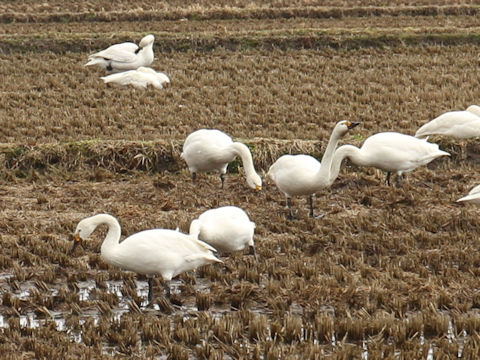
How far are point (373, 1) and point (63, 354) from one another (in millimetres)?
22026

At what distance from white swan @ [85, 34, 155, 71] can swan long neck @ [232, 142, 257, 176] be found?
28.0 feet

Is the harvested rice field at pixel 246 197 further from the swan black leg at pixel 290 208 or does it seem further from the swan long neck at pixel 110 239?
the swan long neck at pixel 110 239

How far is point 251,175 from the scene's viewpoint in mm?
9453

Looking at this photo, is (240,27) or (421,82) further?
(240,27)

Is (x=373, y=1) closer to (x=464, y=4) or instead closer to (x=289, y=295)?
(x=464, y=4)

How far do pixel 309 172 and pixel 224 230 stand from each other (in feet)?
5.95

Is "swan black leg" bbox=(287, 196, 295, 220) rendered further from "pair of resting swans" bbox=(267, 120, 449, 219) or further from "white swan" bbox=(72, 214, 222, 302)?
"white swan" bbox=(72, 214, 222, 302)

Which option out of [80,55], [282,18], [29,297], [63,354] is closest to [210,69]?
[80,55]

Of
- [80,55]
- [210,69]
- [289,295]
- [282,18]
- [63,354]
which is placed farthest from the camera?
[282,18]

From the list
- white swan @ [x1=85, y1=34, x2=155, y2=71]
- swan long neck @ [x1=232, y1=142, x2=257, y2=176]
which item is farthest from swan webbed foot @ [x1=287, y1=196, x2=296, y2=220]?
white swan @ [x1=85, y1=34, x2=155, y2=71]

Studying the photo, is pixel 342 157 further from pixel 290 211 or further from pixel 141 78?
pixel 141 78

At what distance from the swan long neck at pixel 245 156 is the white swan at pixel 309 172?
13.8 inches

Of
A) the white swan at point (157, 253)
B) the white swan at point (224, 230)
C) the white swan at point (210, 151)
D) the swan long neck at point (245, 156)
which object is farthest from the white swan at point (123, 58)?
the white swan at point (157, 253)

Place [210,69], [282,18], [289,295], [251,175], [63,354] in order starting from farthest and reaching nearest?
[282,18]
[210,69]
[251,175]
[289,295]
[63,354]
